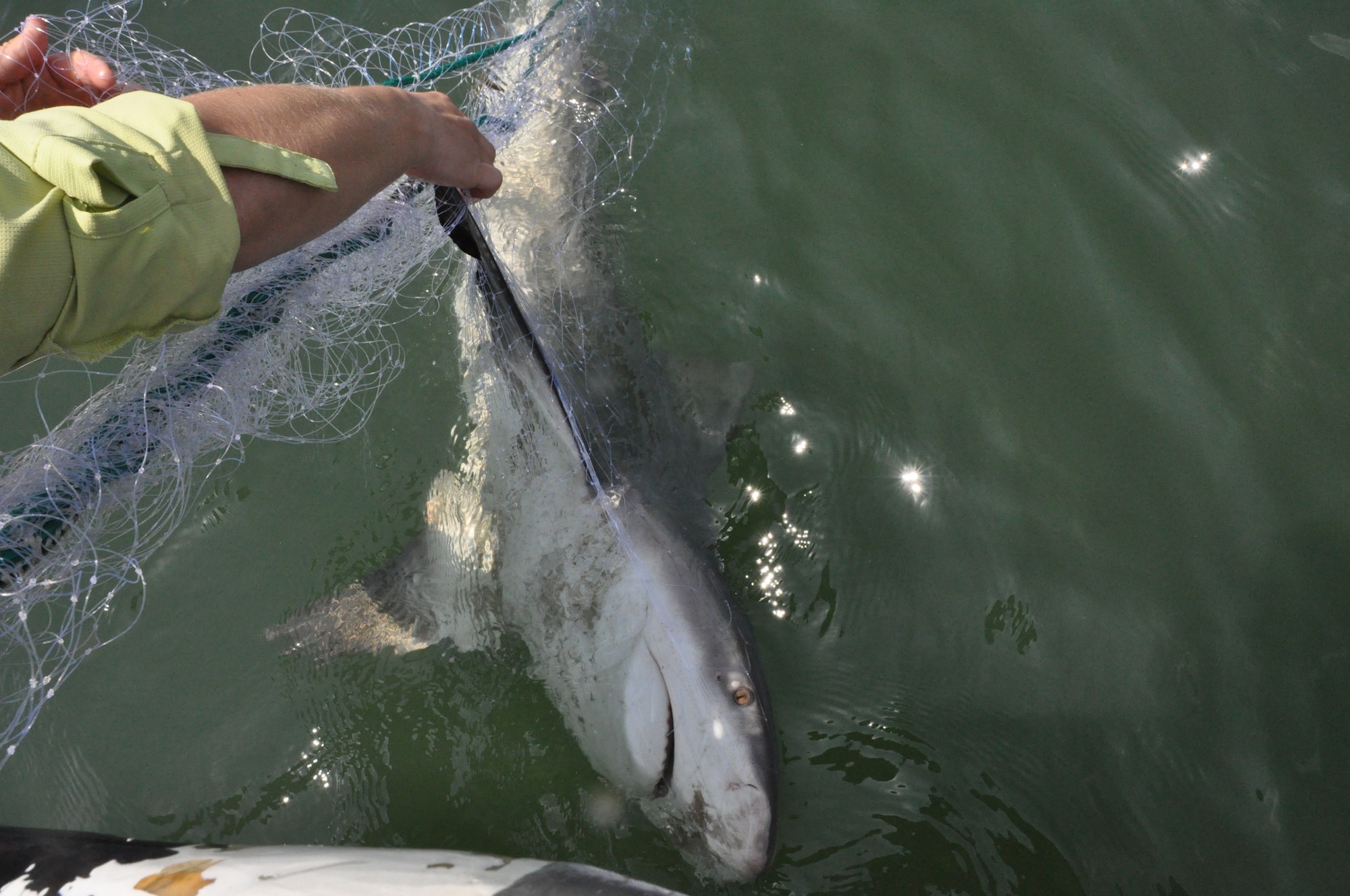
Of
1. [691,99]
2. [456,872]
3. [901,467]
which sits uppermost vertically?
[691,99]

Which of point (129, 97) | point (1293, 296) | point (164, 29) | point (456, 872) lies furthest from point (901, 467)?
point (164, 29)

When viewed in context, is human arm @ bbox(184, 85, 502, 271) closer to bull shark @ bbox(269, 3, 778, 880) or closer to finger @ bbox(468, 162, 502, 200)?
finger @ bbox(468, 162, 502, 200)

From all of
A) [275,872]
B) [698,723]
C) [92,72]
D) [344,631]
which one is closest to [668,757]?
[698,723]

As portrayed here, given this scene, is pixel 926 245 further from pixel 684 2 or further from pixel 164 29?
pixel 164 29

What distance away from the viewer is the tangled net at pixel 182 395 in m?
2.67

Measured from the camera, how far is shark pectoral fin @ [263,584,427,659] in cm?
411

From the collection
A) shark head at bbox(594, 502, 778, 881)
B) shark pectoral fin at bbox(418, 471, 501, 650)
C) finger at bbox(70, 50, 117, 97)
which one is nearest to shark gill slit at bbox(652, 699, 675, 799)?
shark head at bbox(594, 502, 778, 881)

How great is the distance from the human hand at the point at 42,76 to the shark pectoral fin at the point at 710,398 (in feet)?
8.99

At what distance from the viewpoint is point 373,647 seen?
13.5 feet

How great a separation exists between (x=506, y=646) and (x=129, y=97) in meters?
2.84

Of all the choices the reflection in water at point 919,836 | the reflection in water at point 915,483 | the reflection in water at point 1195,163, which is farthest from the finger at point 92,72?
the reflection in water at point 1195,163

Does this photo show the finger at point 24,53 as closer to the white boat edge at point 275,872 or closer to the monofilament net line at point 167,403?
the monofilament net line at point 167,403

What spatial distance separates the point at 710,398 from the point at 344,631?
2.19 meters

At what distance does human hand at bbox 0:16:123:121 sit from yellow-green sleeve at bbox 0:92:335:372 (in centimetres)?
86
